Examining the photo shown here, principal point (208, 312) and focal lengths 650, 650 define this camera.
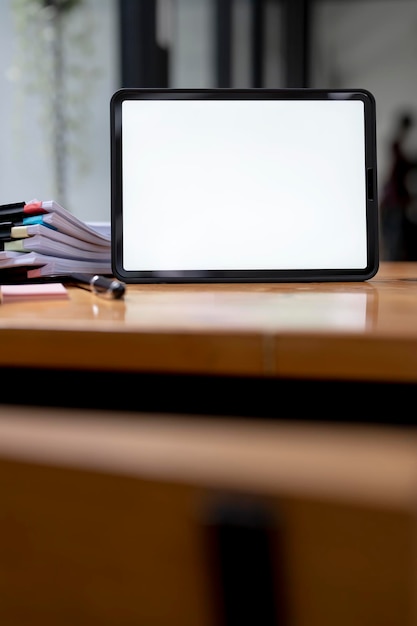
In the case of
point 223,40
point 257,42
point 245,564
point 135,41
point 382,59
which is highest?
point 382,59

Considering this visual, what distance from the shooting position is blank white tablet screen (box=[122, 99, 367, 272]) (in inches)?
30.2

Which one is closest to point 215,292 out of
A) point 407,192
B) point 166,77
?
point 166,77

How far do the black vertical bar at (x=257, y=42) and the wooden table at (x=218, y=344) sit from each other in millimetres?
3479

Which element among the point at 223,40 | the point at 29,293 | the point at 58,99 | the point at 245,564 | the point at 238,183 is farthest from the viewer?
the point at 223,40

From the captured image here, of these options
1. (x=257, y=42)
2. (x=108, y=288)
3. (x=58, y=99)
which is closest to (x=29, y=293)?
(x=108, y=288)

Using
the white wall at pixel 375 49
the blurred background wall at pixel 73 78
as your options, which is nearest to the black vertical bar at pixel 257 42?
the white wall at pixel 375 49

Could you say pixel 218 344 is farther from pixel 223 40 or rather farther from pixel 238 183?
pixel 223 40

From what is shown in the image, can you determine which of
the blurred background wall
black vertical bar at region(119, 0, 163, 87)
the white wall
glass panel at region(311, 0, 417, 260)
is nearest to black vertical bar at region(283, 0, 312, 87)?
glass panel at region(311, 0, 417, 260)

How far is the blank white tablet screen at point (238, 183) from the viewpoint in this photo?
0.77 m

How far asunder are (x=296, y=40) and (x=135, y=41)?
6.36ft

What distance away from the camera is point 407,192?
14.6 feet

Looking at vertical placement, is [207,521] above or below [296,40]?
below

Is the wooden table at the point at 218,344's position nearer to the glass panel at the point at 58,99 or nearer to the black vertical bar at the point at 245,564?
the black vertical bar at the point at 245,564

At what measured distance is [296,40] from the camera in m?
3.87
